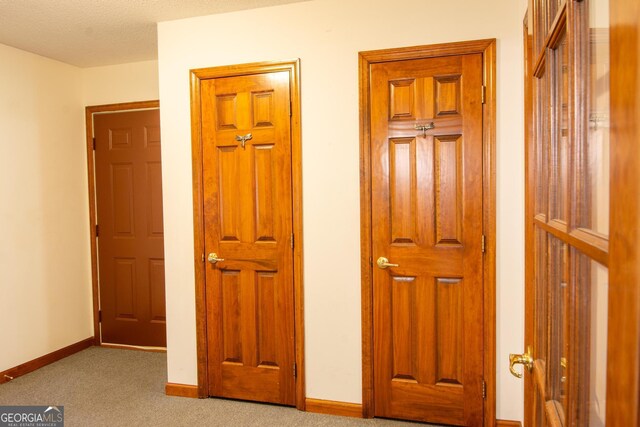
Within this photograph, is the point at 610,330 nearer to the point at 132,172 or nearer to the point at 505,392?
the point at 505,392

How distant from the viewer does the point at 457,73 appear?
2.46 meters

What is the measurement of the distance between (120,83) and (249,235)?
221 cm

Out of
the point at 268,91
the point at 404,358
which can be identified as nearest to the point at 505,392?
the point at 404,358

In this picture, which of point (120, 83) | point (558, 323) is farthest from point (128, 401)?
point (558, 323)

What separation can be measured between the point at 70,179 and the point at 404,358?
3273 mm

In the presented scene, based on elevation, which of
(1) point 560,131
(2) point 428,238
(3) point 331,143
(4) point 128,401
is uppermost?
(3) point 331,143

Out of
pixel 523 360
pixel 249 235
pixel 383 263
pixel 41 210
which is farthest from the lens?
pixel 41 210

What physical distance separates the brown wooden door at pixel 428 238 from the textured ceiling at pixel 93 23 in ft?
3.39

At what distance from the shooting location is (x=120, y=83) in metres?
3.97

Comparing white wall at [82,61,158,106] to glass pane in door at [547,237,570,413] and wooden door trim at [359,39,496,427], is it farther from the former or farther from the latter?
glass pane in door at [547,237,570,413]

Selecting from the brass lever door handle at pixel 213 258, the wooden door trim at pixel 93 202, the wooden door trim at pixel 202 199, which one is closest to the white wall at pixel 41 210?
the wooden door trim at pixel 93 202

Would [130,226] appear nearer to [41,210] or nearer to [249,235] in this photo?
[41,210]

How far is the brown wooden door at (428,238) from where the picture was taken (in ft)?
8.12

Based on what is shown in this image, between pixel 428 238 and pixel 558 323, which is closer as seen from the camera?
pixel 558 323
